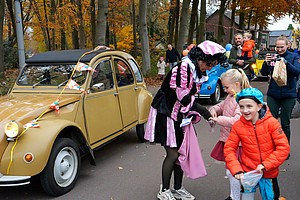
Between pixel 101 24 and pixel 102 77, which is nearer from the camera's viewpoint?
pixel 102 77

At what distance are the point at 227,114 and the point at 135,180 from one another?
1.76 meters

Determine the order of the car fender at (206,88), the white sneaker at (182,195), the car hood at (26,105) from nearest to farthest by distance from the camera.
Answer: the white sneaker at (182,195) → the car hood at (26,105) → the car fender at (206,88)

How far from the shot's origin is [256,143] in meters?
3.03

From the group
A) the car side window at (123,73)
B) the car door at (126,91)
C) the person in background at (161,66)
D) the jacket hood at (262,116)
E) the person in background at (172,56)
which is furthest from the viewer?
the person in background at (161,66)

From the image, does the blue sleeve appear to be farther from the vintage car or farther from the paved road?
the vintage car

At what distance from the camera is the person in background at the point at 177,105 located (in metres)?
3.46

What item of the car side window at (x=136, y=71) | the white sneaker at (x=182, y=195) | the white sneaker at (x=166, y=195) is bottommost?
the white sneaker at (x=182, y=195)

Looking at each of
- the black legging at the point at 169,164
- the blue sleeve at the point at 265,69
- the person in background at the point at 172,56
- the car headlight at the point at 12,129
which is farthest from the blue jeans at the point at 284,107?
the person in background at the point at 172,56

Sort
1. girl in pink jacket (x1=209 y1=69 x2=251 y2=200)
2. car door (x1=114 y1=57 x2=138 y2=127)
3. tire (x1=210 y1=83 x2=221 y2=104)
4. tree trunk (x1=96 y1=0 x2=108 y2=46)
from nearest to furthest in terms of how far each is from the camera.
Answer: girl in pink jacket (x1=209 y1=69 x2=251 y2=200) < car door (x1=114 y1=57 x2=138 y2=127) < tire (x1=210 y1=83 x2=221 y2=104) < tree trunk (x1=96 y1=0 x2=108 y2=46)

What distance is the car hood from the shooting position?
4.08 meters

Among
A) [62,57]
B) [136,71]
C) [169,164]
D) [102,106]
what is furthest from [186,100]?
[136,71]

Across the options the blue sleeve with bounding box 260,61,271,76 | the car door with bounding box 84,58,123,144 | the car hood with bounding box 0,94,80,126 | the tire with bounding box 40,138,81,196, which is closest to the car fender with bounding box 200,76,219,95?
the blue sleeve with bounding box 260,61,271,76

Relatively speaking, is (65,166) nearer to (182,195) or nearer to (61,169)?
(61,169)

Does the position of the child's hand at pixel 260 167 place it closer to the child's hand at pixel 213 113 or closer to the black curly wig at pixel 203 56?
the child's hand at pixel 213 113
